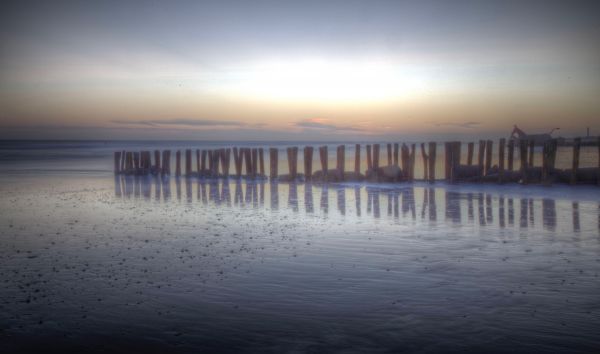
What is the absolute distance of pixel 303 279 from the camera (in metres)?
7.08

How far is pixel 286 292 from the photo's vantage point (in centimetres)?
648

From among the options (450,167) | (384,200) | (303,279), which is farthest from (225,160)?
(303,279)

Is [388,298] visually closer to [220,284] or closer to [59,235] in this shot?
[220,284]

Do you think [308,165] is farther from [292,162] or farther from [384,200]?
[384,200]

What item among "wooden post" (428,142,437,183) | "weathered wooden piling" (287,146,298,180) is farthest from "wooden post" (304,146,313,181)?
"wooden post" (428,142,437,183)

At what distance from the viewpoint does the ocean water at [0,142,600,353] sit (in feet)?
16.5

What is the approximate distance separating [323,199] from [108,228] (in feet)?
23.6

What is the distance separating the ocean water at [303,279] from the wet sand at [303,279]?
0.03m

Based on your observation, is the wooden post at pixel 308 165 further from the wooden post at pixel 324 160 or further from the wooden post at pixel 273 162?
the wooden post at pixel 273 162

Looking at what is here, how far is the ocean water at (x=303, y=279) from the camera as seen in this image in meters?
5.04

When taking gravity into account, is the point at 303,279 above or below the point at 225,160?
below

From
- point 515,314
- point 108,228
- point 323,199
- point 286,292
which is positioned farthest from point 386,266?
point 323,199

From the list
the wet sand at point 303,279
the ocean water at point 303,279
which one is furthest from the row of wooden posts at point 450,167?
the wet sand at point 303,279

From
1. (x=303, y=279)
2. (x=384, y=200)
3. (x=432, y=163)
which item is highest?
(x=432, y=163)
